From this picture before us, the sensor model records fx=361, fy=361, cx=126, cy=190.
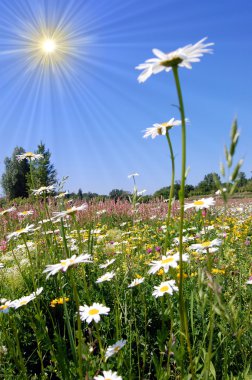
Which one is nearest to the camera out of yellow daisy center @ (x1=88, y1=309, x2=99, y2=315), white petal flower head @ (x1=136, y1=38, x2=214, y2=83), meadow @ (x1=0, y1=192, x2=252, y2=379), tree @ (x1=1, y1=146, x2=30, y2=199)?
white petal flower head @ (x1=136, y1=38, x2=214, y2=83)

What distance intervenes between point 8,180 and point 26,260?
5260cm

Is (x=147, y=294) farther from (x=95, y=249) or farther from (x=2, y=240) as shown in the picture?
(x=2, y=240)

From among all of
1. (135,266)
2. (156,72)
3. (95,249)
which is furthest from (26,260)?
(156,72)

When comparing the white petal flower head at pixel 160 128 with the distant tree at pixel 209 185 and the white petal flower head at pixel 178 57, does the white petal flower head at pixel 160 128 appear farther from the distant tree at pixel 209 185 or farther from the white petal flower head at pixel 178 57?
the white petal flower head at pixel 178 57

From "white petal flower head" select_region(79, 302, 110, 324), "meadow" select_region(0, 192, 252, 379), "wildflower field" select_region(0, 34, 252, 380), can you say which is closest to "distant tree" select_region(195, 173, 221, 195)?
"wildflower field" select_region(0, 34, 252, 380)

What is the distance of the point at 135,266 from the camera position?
3.25m

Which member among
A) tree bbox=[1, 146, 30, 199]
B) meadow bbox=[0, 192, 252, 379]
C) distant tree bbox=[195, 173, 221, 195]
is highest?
tree bbox=[1, 146, 30, 199]

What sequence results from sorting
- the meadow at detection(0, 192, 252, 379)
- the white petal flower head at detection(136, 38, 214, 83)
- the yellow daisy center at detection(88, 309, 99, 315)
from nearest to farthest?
the white petal flower head at detection(136, 38, 214, 83)
the meadow at detection(0, 192, 252, 379)
the yellow daisy center at detection(88, 309, 99, 315)

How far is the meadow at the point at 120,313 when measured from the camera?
1.57 metres

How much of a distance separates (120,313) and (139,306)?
40 cm

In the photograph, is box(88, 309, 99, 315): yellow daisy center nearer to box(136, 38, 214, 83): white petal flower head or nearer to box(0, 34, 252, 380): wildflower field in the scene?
box(0, 34, 252, 380): wildflower field

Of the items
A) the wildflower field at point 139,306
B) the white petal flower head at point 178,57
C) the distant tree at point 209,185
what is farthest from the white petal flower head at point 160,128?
the white petal flower head at point 178,57

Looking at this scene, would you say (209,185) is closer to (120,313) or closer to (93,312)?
(120,313)

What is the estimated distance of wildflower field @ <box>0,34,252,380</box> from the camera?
116 centimetres
